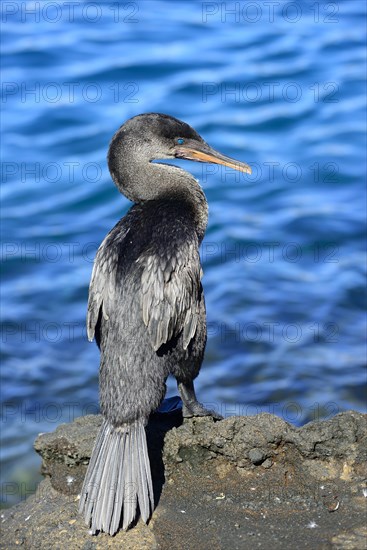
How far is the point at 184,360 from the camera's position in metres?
5.14

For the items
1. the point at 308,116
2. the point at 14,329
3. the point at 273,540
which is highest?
the point at 308,116

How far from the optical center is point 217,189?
10.1m

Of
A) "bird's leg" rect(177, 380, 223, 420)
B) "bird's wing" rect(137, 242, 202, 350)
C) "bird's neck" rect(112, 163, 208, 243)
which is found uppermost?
"bird's neck" rect(112, 163, 208, 243)

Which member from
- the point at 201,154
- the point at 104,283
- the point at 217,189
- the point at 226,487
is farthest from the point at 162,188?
the point at 217,189

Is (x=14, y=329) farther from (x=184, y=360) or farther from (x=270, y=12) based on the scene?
(x=270, y=12)

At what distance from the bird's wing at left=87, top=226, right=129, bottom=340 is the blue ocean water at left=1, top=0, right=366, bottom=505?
1961mm

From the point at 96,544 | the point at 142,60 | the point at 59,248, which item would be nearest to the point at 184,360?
the point at 96,544

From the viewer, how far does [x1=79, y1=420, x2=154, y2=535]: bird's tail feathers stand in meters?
4.39

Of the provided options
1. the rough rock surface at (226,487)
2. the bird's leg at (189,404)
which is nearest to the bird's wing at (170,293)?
the bird's leg at (189,404)

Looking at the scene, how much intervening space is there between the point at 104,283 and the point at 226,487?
1.18 metres

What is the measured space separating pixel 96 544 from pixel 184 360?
3.76ft

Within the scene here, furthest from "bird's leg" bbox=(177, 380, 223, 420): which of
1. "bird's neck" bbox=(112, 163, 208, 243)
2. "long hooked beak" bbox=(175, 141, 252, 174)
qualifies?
"long hooked beak" bbox=(175, 141, 252, 174)

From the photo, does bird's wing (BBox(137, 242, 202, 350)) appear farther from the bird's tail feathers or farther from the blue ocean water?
the blue ocean water

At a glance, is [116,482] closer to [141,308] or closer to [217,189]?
[141,308]
